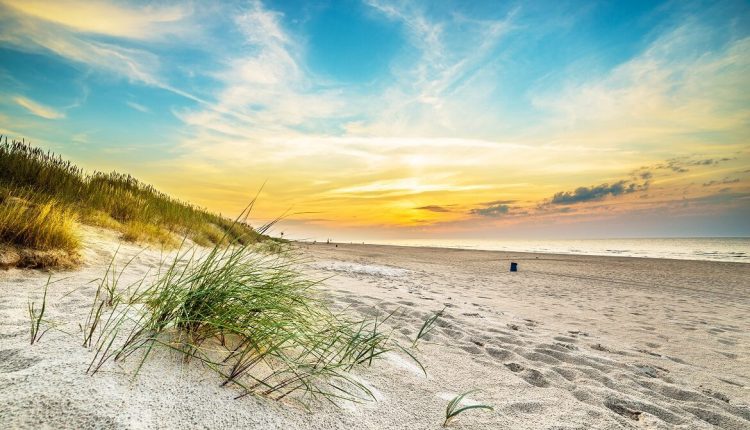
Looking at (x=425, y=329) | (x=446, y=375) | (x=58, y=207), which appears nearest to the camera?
(x=446, y=375)

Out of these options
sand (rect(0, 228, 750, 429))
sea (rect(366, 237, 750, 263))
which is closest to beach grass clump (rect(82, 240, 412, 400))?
sand (rect(0, 228, 750, 429))

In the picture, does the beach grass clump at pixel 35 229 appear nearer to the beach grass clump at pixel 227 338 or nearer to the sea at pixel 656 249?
the beach grass clump at pixel 227 338

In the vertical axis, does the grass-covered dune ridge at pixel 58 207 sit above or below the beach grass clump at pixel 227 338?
above

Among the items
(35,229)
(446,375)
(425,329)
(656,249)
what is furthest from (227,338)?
(656,249)

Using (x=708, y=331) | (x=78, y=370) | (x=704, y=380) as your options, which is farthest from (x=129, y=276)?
(x=708, y=331)

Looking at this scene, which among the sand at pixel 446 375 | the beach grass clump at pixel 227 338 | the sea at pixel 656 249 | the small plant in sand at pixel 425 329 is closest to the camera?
the sand at pixel 446 375

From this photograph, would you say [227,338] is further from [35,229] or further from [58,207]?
[58,207]

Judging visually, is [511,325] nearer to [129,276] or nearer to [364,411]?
[364,411]

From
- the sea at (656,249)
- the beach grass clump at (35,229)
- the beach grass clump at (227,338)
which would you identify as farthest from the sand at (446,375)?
the sea at (656,249)

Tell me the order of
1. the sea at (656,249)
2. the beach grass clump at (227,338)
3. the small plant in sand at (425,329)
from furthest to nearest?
the sea at (656,249) < the small plant in sand at (425,329) < the beach grass clump at (227,338)

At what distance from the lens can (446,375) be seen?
257cm

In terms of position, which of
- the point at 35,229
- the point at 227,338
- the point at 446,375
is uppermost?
the point at 35,229

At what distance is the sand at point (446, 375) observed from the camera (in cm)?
136

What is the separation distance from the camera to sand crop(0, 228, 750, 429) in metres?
1.36
